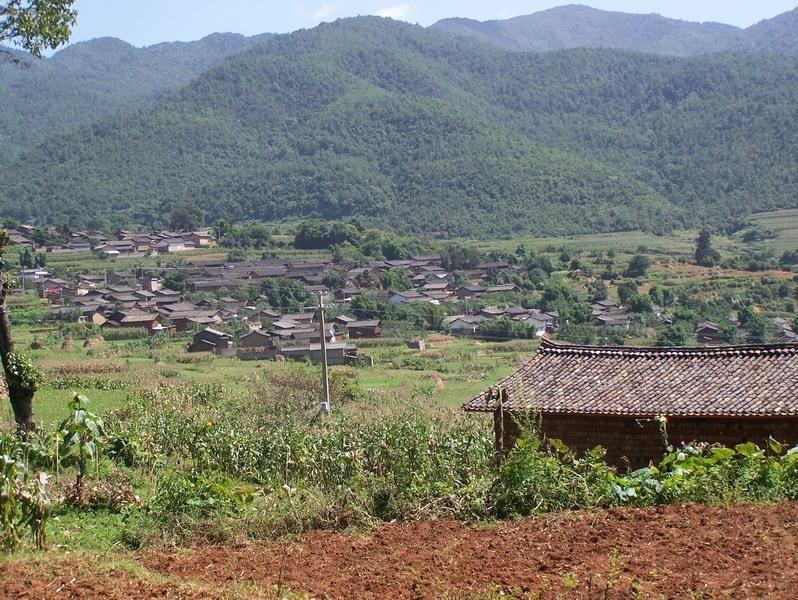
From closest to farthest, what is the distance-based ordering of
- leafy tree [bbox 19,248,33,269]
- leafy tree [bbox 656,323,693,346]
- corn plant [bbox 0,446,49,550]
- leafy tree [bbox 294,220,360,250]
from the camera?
corn plant [bbox 0,446,49,550]
leafy tree [bbox 656,323,693,346]
leafy tree [bbox 19,248,33,269]
leafy tree [bbox 294,220,360,250]

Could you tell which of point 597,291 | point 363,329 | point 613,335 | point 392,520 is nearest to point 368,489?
point 392,520

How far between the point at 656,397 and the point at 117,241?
75.6 m

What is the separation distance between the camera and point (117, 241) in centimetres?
8394

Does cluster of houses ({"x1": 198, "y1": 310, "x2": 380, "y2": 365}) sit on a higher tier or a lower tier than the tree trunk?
lower

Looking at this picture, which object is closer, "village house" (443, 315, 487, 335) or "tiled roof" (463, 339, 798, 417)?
"tiled roof" (463, 339, 798, 417)

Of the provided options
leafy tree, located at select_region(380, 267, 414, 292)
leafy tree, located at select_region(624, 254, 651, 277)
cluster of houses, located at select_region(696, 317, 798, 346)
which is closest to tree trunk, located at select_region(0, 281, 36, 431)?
cluster of houses, located at select_region(696, 317, 798, 346)

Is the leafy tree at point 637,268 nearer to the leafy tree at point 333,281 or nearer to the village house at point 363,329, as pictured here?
the leafy tree at point 333,281

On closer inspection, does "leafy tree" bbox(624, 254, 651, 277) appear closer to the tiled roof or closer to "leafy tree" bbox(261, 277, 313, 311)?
"leafy tree" bbox(261, 277, 313, 311)

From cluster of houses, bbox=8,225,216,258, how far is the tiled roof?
66797 millimetres

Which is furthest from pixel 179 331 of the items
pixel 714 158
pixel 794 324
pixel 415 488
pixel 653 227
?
pixel 714 158

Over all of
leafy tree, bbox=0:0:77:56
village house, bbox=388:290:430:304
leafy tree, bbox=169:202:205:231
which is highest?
leafy tree, bbox=0:0:77:56

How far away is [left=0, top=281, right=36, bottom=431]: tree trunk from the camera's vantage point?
12938mm

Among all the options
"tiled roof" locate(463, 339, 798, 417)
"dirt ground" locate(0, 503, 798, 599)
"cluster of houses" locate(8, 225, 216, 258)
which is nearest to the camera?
"dirt ground" locate(0, 503, 798, 599)

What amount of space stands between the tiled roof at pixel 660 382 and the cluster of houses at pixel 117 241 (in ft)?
219
